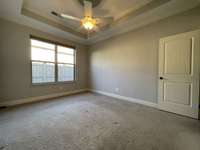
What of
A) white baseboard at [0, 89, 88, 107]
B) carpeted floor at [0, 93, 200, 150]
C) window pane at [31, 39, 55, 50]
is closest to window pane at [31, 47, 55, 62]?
window pane at [31, 39, 55, 50]

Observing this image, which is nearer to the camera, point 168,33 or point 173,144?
point 173,144

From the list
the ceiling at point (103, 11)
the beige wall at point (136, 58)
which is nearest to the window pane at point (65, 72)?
the beige wall at point (136, 58)

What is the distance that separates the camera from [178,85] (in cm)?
265

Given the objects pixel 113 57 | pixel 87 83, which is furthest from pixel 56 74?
pixel 113 57

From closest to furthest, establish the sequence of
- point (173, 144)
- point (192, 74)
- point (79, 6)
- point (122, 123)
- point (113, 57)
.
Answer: point (173, 144) → point (122, 123) → point (192, 74) → point (79, 6) → point (113, 57)

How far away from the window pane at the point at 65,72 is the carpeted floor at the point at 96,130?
2.06m

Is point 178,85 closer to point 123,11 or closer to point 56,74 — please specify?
point 123,11

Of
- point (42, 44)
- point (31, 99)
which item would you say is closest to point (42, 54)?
point (42, 44)

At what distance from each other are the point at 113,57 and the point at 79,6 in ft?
7.32

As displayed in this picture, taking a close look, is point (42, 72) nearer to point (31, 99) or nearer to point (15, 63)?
point (15, 63)

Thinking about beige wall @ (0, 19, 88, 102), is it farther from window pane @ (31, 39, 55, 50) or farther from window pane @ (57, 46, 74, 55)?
window pane @ (57, 46, 74, 55)

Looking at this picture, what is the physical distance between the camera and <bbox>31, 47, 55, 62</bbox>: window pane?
3713 mm

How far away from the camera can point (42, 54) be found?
3.94m

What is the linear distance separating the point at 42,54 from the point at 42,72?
0.70 metres
